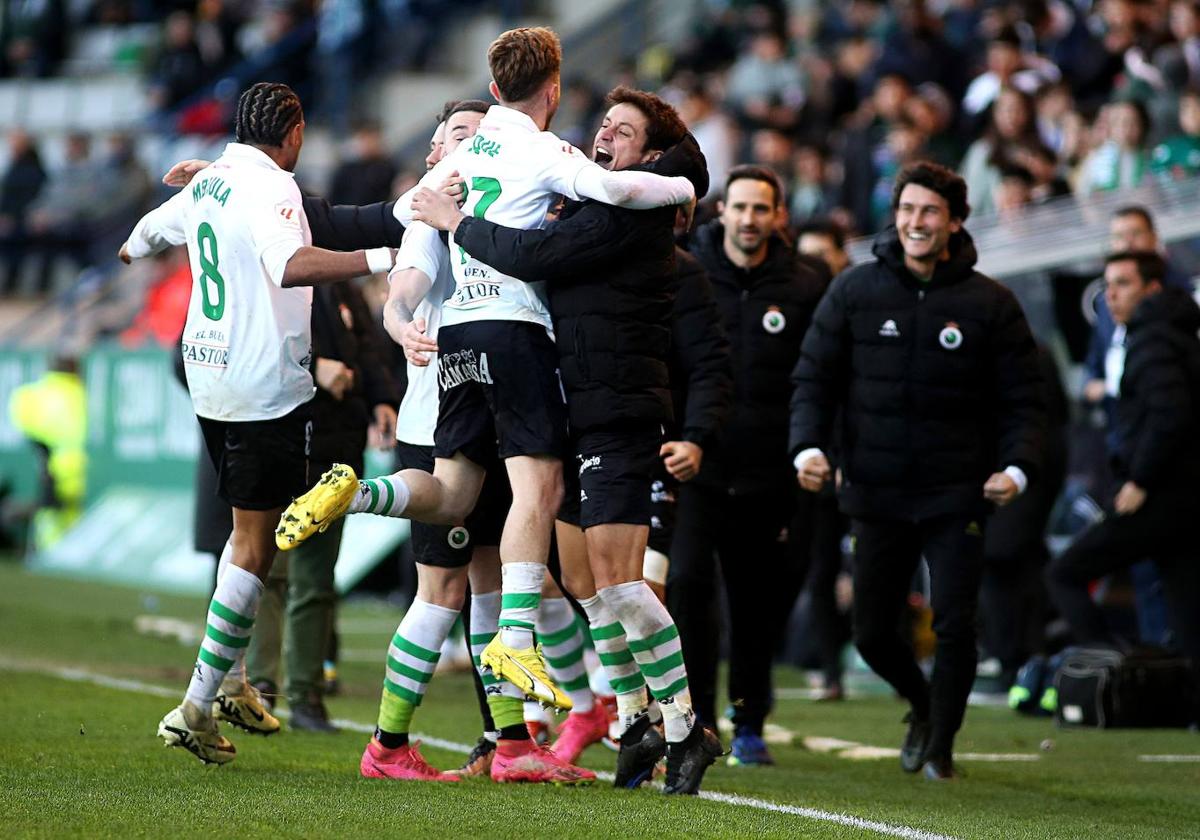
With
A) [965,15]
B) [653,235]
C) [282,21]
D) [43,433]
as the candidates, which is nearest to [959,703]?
[653,235]

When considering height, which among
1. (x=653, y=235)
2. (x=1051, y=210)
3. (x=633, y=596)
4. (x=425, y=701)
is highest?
(x=1051, y=210)

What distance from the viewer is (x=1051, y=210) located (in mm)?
11680

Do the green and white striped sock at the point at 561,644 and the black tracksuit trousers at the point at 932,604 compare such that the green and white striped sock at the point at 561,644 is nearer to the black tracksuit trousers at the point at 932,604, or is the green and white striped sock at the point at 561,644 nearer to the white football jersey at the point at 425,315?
the white football jersey at the point at 425,315

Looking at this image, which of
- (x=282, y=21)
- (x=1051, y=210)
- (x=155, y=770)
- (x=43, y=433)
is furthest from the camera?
(x=282, y=21)

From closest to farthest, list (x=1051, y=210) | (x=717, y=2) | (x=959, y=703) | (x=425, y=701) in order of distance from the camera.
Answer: (x=959, y=703)
(x=425, y=701)
(x=1051, y=210)
(x=717, y=2)

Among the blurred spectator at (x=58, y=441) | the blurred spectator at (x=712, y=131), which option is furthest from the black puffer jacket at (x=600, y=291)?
the blurred spectator at (x=58, y=441)

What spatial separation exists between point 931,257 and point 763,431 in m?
0.98

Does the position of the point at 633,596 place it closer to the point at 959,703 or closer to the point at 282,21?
the point at 959,703

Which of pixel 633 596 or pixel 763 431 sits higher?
pixel 763 431

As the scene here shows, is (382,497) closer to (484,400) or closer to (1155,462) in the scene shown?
(484,400)

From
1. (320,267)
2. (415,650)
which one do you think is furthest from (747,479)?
(320,267)

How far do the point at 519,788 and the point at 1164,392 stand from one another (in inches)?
171

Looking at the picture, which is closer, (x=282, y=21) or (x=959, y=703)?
(x=959, y=703)

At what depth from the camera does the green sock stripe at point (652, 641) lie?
6176 mm
